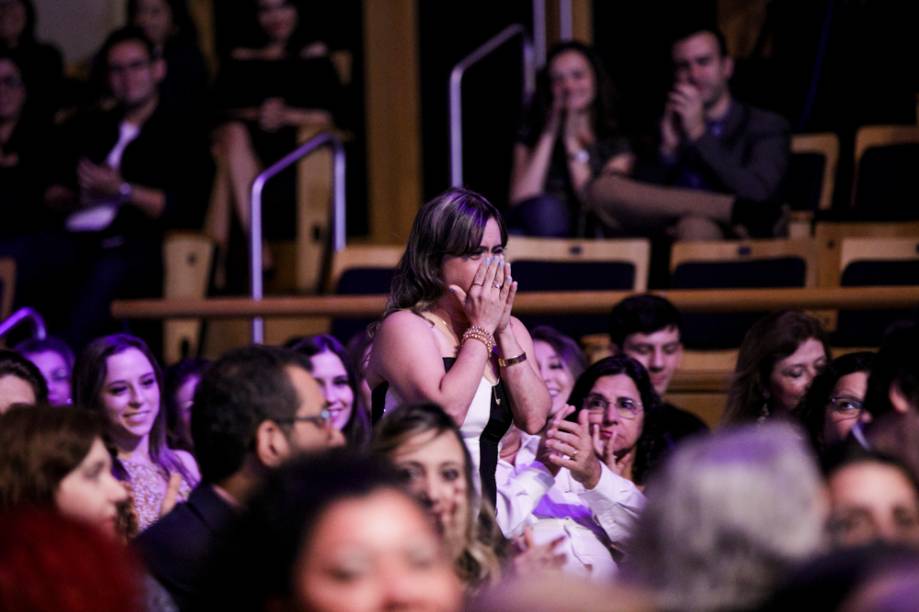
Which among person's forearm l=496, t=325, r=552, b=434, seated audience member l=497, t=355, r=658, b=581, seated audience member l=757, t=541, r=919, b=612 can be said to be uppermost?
seated audience member l=757, t=541, r=919, b=612

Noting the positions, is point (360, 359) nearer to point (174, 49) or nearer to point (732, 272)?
point (732, 272)

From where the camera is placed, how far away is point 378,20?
25.3ft

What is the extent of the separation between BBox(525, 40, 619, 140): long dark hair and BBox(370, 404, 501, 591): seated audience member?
362cm

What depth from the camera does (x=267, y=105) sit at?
22.2ft

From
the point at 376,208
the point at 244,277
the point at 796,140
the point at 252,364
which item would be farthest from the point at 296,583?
the point at 376,208

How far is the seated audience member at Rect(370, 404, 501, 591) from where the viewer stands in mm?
2428

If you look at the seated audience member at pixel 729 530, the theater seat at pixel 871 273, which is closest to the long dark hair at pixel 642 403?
the theater seat at pixel 871 273

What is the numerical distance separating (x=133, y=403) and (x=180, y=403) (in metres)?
0.40

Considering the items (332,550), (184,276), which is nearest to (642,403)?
(332,550)

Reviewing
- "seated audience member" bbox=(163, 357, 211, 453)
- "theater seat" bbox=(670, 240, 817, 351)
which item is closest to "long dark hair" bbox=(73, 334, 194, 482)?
"seated audience member" bbox=(163, 357, 211, 453)

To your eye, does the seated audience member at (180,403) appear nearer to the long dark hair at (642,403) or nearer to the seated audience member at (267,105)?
the long dark hair at (642,403)

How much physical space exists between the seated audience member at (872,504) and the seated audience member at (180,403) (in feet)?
8.75

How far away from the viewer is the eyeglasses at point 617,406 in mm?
3553

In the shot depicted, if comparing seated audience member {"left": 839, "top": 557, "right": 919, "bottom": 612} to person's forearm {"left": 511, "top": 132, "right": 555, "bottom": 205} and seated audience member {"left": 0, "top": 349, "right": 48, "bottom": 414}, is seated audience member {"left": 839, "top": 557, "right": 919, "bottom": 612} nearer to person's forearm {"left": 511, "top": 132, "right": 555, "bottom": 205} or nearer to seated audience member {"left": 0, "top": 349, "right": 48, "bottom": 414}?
seated audience member {"left": 0, "top": 349, "right": 48, "bottom": 414}
